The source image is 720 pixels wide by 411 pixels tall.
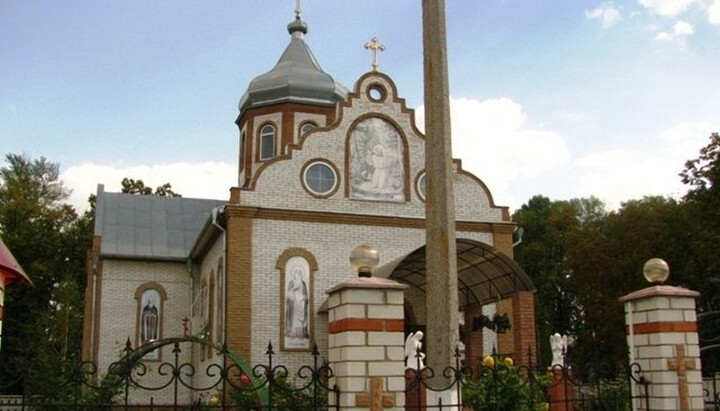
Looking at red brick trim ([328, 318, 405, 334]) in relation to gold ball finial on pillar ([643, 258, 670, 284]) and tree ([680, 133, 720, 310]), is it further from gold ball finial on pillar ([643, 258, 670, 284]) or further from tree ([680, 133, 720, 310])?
tree ([680, 133, 720, 310])

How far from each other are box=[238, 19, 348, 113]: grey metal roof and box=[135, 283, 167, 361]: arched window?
599cm

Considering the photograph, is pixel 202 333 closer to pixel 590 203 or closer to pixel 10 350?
pixel 10 350

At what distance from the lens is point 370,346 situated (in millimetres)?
6742

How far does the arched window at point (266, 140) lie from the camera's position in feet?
76.8

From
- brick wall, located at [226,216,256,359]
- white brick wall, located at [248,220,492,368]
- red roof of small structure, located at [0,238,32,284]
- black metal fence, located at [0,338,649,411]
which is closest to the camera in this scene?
black metal fence, located at [0,338,649,411]

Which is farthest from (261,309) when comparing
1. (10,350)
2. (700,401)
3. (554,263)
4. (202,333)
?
(554,263)

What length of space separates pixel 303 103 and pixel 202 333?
23.4ft

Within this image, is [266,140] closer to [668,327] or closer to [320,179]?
[320,179]

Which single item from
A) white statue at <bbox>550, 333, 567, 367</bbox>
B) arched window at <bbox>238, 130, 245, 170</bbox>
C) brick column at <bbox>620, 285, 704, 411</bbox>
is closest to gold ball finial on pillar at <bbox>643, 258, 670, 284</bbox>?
brick column at <bbox>620, 285, 704, 411</bbox>

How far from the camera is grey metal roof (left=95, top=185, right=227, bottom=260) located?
24.3 m

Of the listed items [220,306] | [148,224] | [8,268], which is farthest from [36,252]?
[8,268]

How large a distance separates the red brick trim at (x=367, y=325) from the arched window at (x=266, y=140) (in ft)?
55.3

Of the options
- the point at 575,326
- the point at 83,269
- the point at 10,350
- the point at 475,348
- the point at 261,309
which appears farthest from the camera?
the point at 575,326

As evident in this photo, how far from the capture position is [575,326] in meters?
38.0
